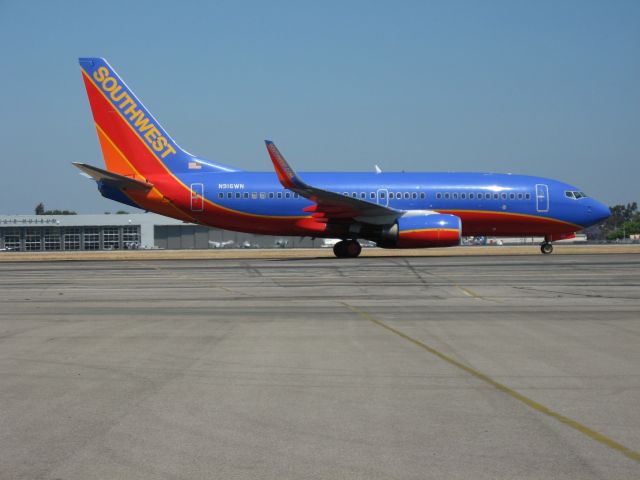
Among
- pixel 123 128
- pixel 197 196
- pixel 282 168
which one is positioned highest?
pixel 123 128

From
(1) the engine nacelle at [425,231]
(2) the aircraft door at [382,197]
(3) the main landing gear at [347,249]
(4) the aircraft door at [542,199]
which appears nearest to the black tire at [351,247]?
(3) the main landing gear at [347,249]

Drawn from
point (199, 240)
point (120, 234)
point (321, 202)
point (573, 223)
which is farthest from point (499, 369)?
point (120, 234)

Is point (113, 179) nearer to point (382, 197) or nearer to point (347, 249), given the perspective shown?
point (347, 249)

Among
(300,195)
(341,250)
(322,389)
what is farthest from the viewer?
(341,250)

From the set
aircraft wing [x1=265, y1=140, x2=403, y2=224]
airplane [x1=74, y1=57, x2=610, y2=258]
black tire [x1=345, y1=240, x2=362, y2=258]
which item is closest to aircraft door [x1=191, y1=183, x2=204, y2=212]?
airplane [x1=74, y1=57, x2=610, y2=258]

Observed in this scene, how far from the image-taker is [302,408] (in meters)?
6.73

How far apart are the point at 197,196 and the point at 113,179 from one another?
3.89 metres

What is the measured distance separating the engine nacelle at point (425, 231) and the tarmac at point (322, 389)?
17244mm

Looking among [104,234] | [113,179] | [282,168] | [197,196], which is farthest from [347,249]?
[104,234]

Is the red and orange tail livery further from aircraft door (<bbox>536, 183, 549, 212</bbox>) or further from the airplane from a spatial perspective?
aircraft door (<bbox>536, 183, 549, 212</bbox>)

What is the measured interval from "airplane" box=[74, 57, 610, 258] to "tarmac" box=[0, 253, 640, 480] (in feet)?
60.3

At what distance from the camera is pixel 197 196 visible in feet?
117

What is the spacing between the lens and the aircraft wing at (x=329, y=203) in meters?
32.2

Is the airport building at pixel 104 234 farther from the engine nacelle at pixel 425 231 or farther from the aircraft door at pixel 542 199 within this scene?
the engine nacelle at pixel 425 231
